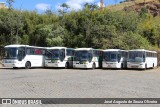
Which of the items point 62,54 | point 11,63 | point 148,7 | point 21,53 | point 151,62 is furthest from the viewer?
point 148,7

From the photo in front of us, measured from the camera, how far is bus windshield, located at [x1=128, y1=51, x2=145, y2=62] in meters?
39.7

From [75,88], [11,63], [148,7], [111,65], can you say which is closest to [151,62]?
[111,65]

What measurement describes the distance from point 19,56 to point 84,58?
294 inches

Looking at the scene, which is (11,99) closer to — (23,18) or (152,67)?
(152,67)

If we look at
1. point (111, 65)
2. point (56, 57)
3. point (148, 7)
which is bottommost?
point (111, 65)

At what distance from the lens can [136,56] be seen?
40031 millimetres

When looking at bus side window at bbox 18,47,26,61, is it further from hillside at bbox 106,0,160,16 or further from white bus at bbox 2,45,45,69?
hillside at bbox 106,0,160,16

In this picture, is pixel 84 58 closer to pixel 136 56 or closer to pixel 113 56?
pixel 113 56

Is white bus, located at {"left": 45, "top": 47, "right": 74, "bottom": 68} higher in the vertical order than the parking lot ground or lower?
higher

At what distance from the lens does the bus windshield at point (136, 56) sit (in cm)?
3969

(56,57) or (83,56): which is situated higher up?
(83,56)

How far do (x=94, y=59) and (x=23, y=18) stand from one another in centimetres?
2407

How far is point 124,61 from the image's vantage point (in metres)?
42.3

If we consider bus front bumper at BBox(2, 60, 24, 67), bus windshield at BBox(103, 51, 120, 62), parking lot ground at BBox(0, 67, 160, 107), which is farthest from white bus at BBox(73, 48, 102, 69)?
parking lot ground at BBox(0, 67, 160, 107)
